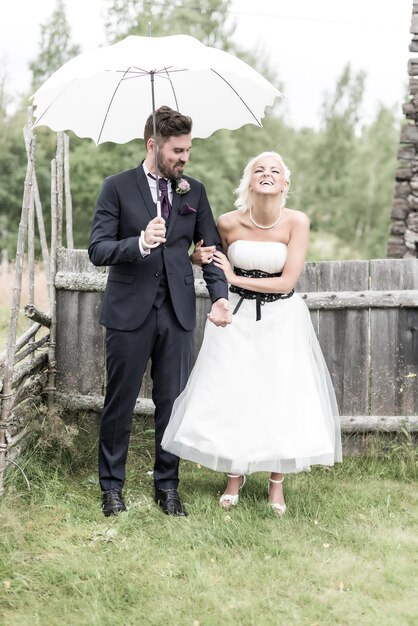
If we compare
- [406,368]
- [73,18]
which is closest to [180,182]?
[406,368]

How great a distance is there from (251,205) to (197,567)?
207cm

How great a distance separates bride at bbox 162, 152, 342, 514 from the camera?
4.40m

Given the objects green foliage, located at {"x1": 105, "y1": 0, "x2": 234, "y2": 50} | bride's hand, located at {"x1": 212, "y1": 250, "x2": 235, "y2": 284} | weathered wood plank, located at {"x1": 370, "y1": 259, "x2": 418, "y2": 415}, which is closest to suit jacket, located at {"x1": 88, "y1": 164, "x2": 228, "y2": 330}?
bride's hand, located at {"x1": 212, "y1": 250, "x2": 235, "y2": 284}

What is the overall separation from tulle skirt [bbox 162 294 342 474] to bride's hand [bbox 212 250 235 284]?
188 millimetres

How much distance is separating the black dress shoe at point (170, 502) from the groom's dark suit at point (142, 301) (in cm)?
4

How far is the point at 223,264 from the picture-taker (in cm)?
452

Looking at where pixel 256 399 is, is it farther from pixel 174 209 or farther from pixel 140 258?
pixel 174 209

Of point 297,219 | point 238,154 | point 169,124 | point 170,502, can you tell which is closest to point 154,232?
point 169,124

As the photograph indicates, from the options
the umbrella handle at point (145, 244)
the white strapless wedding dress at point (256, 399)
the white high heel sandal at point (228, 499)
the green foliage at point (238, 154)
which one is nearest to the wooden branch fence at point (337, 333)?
the white strapless wedding dress at point (256, 399)

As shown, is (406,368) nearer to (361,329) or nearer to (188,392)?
(361,329)

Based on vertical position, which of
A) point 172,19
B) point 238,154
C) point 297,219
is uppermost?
point 172,19

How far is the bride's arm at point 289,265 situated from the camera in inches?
175

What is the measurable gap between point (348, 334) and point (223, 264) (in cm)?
144

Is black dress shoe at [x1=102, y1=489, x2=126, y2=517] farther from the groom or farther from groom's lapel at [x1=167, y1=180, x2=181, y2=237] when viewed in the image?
groom's lapel at [x1=167, y1=180, x2=181, y2=237]
